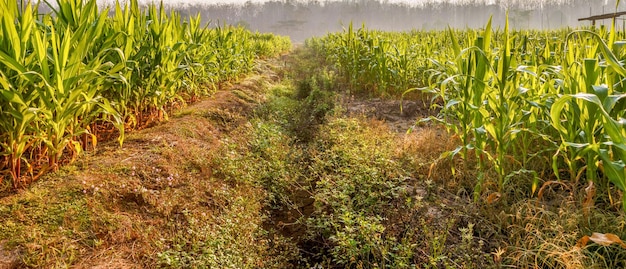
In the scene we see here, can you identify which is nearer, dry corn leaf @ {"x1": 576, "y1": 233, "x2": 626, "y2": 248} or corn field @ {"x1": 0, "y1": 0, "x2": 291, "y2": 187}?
dry corn leaf @ {"x1": 576, "y1": 233, "x2": 626, "y2": 248}

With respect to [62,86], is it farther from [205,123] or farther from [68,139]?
[205,123]

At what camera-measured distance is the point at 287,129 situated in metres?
5.05

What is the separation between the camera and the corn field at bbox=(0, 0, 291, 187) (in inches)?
85.7

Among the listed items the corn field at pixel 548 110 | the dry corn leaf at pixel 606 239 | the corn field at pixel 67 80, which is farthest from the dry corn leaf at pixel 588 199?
the corn field at pixel 67 80

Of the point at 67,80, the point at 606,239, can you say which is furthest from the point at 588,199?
the point at 67,80

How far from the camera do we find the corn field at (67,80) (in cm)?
218

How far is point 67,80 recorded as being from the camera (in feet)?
7.68

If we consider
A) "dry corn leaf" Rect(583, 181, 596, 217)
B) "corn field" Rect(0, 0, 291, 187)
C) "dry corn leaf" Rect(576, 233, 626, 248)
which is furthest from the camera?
"corn field" Rect(0, 0, 291, 187)

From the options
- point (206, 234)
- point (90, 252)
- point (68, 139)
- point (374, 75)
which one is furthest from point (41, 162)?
point (374, 75)

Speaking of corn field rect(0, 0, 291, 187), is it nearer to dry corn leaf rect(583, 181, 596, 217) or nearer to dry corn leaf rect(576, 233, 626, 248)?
dry corn leaf rect(576, 233, 626, 248)

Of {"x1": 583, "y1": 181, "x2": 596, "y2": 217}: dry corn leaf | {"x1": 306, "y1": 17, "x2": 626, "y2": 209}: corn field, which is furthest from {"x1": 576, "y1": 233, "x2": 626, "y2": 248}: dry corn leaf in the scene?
{"x1": 583, "y1": 181, "x2": 596, "y2": 217}: dry corn leaf

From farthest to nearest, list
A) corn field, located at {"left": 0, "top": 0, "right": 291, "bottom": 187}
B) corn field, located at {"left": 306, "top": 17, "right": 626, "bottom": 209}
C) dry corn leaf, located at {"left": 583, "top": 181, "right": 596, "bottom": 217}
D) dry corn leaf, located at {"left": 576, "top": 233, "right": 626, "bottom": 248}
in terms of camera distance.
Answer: corn field, located at {"left": 0, "top": 0, "right": 291, "bottom": 187} < dry corn leaf, located at {"left": 583, "top": 181, "right": 596, "bottom": 217} < corn field, located at {"left": 306, "top": 17, "right": 626, "bottom": 209} < dry corn leaf, located at {"left": 576, "top": 233, "right": 626, "bottom": 248}

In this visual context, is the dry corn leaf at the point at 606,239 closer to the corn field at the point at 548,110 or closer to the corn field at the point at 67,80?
the corn field at the point at 548,110

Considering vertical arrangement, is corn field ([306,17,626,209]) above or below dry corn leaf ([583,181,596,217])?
above
